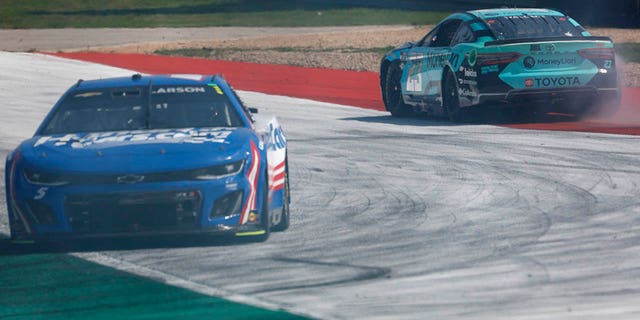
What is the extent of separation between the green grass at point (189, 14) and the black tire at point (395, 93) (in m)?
28.5

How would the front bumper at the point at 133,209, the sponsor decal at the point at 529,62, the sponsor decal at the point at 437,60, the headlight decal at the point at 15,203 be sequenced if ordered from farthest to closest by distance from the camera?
the sponsor decal at the point at 437,60 → the sponsor decal at the point at 529,62 → the headlight decal at the point at 15,203 → the front bumper at the point at 133,209

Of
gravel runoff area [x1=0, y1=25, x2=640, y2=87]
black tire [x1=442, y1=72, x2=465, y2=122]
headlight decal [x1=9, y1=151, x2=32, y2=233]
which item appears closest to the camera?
headlight decal [x1=9, y1=151, x2=32, y2=233]

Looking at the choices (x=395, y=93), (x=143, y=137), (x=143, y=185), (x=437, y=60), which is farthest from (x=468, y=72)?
(x=143, y=185)

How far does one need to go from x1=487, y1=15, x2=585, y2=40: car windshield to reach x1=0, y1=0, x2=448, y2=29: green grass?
30.6 metres

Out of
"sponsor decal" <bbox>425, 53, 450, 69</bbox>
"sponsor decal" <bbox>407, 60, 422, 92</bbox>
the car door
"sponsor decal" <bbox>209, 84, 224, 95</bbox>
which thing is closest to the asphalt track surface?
"sponsor decal" <bbox>209, 84, 224, 95</bbox>

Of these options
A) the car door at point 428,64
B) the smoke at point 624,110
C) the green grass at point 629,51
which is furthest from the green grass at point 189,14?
the car door at point 428,64

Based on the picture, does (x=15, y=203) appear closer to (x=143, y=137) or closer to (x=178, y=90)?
(x=143, y=137)

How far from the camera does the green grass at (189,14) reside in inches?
1981

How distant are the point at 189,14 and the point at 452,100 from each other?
4046 cm

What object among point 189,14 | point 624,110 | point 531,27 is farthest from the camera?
point 189,14

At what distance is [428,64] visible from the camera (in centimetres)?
1731

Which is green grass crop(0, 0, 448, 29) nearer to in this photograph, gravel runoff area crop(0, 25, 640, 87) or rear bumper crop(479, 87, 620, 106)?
gravel runoff area crop(0, 25, 640, 87)

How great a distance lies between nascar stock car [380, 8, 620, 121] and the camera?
51.5 feet

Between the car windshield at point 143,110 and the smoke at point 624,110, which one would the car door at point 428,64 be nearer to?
the smoke at point 624,110
